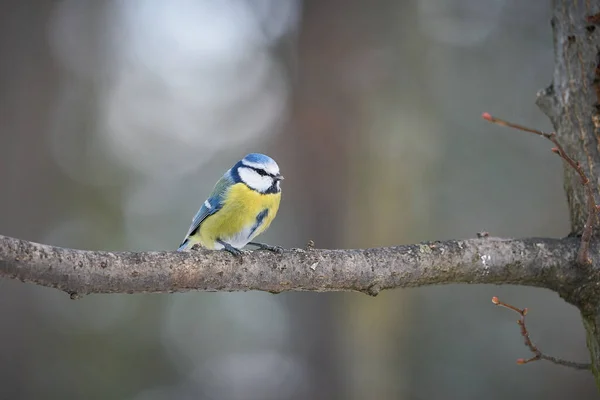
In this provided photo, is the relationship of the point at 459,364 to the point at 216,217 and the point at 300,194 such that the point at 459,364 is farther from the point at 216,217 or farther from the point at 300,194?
the point at 216,217

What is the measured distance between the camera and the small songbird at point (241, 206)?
180 cm

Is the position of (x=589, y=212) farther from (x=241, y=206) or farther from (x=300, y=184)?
(x=300, y=184)

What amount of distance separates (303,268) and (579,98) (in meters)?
0.83

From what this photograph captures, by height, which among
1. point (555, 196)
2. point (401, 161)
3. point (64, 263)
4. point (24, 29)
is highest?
point (24, 29)

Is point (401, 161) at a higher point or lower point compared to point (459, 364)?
higher

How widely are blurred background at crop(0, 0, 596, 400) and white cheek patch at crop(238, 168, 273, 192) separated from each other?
1.31 metres

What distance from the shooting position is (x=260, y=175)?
1869mm

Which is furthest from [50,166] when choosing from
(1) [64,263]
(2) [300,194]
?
(1) [64,263]

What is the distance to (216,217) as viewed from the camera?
1812mm

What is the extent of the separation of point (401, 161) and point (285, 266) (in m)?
2.40

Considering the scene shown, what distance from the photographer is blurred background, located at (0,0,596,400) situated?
10.4ft

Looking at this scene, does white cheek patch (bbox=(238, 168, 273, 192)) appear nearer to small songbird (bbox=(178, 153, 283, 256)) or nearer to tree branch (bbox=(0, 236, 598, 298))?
small songbird (bbox=(178, 153, 283, 256))

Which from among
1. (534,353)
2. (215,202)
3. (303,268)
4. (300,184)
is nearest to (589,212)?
(534,353)

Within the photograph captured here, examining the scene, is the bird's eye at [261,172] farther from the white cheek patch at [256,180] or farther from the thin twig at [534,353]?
the thin twig at [534,353]
